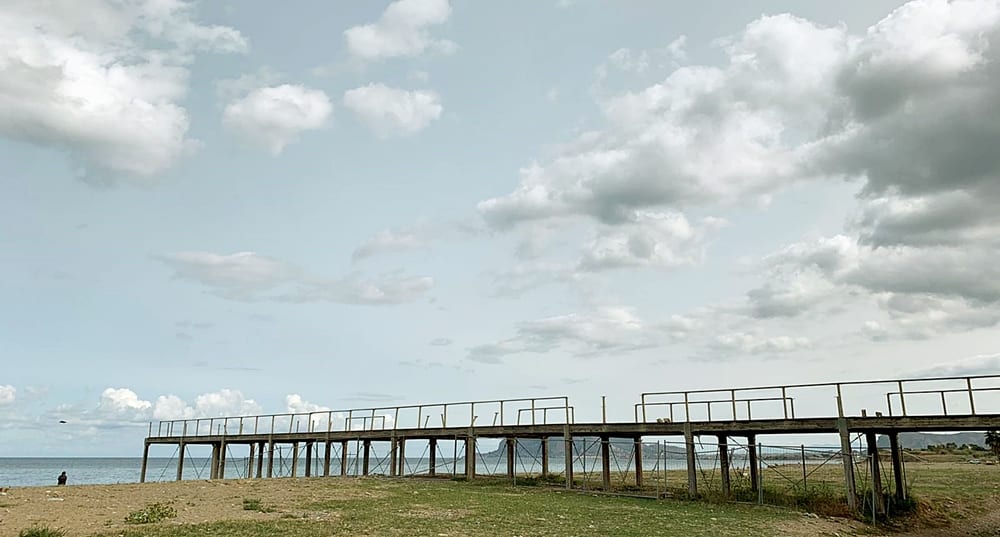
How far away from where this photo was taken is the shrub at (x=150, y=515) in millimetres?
20609

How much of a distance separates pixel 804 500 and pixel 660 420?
24.2ft

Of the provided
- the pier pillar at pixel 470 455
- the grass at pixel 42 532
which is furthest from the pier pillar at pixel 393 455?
the grass at pixel 42 532

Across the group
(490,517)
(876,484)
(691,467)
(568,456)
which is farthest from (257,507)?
(876,484)

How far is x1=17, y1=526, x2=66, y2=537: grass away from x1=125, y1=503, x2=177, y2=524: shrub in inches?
93.5

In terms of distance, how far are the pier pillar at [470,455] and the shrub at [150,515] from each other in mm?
22719

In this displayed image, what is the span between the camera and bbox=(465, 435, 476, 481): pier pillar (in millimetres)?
43969

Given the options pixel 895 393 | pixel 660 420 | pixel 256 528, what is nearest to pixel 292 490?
pixel 256 528

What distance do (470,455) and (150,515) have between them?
24882 mm

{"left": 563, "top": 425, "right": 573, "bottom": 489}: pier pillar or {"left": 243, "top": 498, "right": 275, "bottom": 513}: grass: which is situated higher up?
{"left": 563, "top": 425, "right": 573, "bottom": 489}: pier pillar

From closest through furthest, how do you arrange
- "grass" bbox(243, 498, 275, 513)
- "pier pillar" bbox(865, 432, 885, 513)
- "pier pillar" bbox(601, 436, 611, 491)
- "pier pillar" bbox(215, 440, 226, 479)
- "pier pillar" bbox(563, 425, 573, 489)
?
"grass" bbox(243, 498, 275, 513)
"pier pillar" bbox(865, 432, 885, 513)
"pier pillar" bbox(563, 425, 573, 489)
"pier pillar" bbox(601, 436, 611, 491)
"pier pillar" bbox(215, 440, 226, 479)

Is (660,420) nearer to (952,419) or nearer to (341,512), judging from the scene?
(952,419)

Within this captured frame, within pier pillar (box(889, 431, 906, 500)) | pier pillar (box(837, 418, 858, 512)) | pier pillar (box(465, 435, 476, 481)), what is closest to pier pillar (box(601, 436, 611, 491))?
pier pillar (box(465, 435, 476, 481))

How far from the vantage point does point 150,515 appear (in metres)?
21.1

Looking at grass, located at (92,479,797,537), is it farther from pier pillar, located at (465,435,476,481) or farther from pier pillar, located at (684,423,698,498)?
pier pillar, located at (465,435,476,481)
